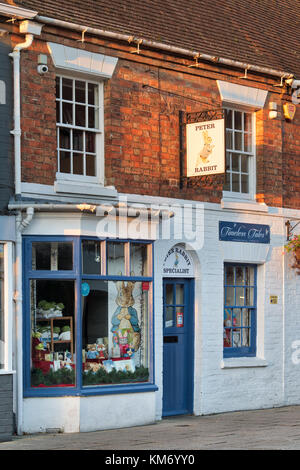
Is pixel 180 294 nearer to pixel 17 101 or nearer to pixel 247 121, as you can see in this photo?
pixel 247 121

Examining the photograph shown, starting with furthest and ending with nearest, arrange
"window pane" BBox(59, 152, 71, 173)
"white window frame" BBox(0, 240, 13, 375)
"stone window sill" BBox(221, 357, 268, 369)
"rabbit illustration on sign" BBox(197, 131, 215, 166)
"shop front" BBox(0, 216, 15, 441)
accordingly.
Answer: "stone window sill" BBox(221, 357, 268, 369) → "rabbit illustration on sign" BBox(197, 131, 215, 166) → "window pane" BBox(59, 152, 71, 173) → "white window frame" BBox(0, 240, 13, 375) → "shop front" BBox(0, 216, 15, 441)

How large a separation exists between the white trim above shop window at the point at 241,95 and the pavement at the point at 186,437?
552cm

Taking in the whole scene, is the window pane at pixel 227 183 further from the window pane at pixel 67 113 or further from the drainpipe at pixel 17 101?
the drainpipe at pixel 17 101

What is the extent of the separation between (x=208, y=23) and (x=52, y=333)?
22.2 ft

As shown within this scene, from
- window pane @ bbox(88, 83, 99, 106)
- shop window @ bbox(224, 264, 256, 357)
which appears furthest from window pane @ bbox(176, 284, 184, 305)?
window pane @ bbox(88, 83, 99, 106)

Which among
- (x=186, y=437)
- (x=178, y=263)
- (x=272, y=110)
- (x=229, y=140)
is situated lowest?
(x=186, y=437)

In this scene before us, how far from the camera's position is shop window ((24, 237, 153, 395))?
1223cm

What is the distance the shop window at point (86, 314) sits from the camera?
40.1 ft

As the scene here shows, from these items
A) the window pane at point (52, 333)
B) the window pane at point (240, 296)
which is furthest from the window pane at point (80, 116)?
the window pane at point (240, 296)

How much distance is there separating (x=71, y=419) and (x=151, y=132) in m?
4.82

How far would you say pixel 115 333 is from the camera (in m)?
13.0

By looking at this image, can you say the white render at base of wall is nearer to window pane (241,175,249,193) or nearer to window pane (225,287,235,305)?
window pane (225,287,235,305)

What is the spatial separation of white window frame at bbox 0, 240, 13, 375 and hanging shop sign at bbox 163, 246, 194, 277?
3.14 m

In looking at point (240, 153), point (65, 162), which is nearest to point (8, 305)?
point (65, 162)
